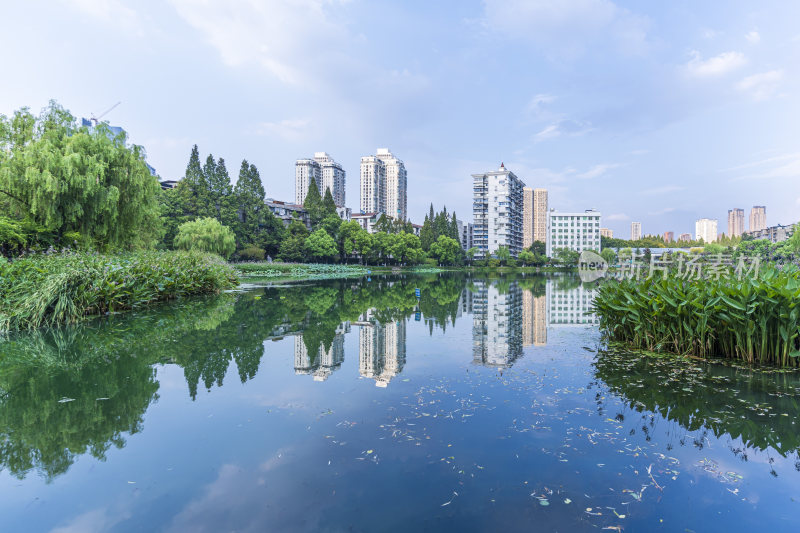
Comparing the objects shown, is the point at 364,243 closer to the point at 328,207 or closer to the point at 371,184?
the point at 328,207

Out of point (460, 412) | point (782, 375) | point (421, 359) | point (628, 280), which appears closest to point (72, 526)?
point (460, 412)

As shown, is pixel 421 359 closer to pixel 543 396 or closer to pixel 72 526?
pixel 543 396

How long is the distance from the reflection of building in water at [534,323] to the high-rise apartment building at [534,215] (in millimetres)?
125513

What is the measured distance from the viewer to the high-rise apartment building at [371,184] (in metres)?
118

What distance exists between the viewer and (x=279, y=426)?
4.17m

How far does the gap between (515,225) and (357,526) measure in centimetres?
9928

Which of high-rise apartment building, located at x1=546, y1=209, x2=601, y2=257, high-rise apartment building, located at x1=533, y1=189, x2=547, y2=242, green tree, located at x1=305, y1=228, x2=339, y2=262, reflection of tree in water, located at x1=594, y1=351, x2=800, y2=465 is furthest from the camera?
high-rise apartment building, located at x1=533, y1=189, x2=547, y2=242

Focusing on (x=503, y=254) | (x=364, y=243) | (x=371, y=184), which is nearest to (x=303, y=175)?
(x=371, y=184)

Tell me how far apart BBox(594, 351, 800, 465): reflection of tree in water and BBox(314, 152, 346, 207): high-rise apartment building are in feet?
365

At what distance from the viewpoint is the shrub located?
44.2m

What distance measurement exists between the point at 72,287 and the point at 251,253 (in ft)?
116

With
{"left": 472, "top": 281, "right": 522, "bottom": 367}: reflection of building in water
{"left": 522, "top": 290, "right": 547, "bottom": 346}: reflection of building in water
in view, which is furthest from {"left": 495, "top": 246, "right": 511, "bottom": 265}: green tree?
{"left": 472, "top": 281, "right": 522, "bottom": 367}: reflection of building in water

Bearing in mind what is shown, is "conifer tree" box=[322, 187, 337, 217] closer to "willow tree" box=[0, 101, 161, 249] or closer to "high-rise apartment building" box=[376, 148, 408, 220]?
"willow tree" box=[0, 101, 161, 249]

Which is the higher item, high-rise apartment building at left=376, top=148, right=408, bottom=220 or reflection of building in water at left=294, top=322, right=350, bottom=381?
high-rise apartment building at left=376, top=148, right=408, bottom=220
